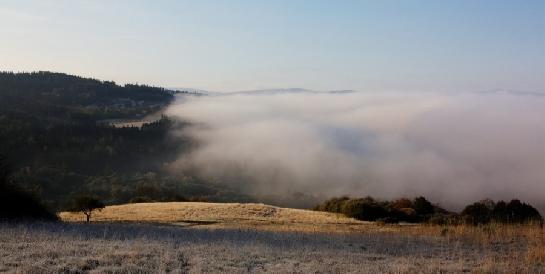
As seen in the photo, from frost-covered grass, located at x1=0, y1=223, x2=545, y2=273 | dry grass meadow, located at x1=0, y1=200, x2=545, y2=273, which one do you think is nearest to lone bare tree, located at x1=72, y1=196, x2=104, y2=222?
dry grass meadow, located at x1=0, y1=200, x2=545, y2=273

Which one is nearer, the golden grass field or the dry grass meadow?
the dry grass meadow

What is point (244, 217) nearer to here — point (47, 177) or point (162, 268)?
point (162, 268)

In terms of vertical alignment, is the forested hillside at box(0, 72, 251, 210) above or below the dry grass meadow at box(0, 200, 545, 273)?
above

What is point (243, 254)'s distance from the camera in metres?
16.0

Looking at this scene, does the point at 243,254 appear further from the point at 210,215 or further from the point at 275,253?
the point at 210,215

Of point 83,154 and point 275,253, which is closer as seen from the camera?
point 275,253

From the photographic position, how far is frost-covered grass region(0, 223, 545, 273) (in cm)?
1359

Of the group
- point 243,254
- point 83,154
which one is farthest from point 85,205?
point 83,154

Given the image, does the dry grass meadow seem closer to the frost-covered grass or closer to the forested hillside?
the frost-covered grass

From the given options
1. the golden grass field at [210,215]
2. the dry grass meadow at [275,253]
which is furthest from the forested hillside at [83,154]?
the dry grass meadow at [275,253]

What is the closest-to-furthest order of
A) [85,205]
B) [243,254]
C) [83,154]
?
[243,254] < [85,205] < [83,154]

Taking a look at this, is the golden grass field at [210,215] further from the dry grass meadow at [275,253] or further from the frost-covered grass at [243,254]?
the frost-covered grass at [243,254]

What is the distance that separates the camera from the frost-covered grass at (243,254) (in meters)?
13.6

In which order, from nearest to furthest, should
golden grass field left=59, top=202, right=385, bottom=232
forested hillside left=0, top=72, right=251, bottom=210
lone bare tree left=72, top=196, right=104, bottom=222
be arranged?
golden grass field left=59, top=202, right=385, bottom=232
lone bare tree left=72, top=196, right=104, bottom=222
forested hillside left=0, top=72, right=251, bottom=210
